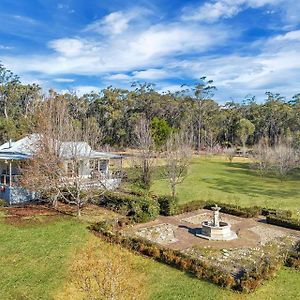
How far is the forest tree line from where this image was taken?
→ 202 ft

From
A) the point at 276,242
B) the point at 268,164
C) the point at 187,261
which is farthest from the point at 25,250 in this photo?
the point at 268,164

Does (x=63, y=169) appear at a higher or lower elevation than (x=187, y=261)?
higher

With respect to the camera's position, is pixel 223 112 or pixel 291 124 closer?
pixel 291 124

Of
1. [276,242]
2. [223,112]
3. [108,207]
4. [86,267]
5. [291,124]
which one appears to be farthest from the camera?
[223,112]

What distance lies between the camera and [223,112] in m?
73.4

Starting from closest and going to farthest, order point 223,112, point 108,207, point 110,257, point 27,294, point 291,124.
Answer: point 27,294 < point 110,257 < point 108,207 < point 291,124 < point 223,112

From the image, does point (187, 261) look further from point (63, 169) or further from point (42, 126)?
point (42, 126)

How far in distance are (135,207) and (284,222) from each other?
7.70m

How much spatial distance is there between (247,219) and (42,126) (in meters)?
12.6

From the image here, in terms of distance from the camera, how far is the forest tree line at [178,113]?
6166cm

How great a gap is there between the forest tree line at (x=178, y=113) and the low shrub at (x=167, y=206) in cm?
4140

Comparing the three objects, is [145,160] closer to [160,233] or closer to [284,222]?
[160,233]

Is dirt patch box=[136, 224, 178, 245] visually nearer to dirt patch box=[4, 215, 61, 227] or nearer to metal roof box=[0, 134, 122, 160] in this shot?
dirt patch box=[4, 215, 61, 227]

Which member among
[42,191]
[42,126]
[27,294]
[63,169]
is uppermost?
[42,126]
